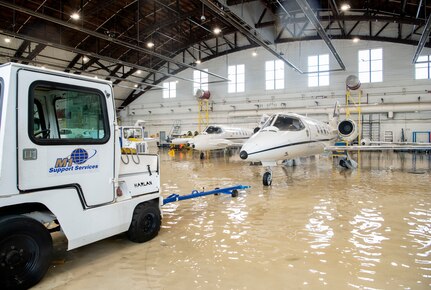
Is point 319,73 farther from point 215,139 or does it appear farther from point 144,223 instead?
point 144,223

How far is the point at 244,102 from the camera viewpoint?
30.2 metres

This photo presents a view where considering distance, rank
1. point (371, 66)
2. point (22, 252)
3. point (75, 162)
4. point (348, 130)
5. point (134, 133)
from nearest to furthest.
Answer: point (22, 252)
point (75, 162)
point (134, 133)
point (348, 130)
point (371, 66)

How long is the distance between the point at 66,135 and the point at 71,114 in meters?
0.33

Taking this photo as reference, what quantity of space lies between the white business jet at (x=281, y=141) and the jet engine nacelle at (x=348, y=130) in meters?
2.98

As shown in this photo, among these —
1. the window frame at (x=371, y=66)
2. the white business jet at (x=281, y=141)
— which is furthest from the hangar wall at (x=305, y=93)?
the white business jet at (x=281, y=141)

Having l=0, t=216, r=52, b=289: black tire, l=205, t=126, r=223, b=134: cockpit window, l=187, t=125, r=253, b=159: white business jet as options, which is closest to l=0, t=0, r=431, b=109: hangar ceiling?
l=205, t=126, r=223, b=134: cockpit window

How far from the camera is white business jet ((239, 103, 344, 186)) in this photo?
942 cm

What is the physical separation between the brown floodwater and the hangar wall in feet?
59.8

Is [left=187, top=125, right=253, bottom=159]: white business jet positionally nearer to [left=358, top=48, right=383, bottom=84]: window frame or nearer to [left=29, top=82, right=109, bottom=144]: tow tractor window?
[left=358, top=48, right=383, bottom=84]: window frame

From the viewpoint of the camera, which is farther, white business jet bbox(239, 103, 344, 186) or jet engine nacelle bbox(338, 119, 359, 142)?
jet engine nacelle bbox(338, 119, 359, 142)

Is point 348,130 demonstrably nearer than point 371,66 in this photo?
Yes

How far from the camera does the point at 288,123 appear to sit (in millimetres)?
10688

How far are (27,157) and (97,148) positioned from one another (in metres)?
0.88

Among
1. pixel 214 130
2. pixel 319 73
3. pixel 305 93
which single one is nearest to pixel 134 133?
pixel 214 130
